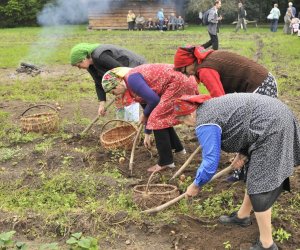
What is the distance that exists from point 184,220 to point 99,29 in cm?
2615

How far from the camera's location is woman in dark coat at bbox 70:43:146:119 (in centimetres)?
596

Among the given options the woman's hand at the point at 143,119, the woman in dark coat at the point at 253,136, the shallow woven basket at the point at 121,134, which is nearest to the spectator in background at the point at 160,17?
the shallow woven basket at the point at 121,134

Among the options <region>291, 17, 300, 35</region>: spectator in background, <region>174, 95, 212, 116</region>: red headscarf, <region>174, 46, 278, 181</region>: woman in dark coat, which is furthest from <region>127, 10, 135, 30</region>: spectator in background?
<region>174, 95, 212, 116</region>: red headscarf

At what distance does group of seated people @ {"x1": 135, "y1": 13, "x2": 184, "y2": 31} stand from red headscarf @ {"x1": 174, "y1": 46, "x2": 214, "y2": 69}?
2444 centimetres

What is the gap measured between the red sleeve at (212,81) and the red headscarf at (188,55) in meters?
0.12

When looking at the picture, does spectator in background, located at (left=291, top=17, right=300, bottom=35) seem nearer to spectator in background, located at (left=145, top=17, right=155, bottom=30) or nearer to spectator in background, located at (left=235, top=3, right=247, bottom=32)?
spectator in background, located at (left=235, top=3, right=247, bottom=32)

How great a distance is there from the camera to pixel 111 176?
541 cm

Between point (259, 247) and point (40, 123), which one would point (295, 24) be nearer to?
point (40, 123)

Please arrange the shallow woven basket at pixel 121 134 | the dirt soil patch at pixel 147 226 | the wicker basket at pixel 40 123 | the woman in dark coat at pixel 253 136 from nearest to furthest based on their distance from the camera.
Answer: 1. the woman in dark coat at pixel 253 136
2. the dirt soil patch at pixel 147 226
3. the shallow woven basket at pixel 121 134
4. the wicker basket at pixel 40 123

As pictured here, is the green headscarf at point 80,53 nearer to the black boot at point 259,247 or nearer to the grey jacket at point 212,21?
the black boot at point 259,247

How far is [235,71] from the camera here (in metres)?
4.49

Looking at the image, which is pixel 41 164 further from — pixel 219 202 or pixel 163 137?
pixel 219 202

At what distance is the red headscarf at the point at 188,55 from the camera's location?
4402 mm

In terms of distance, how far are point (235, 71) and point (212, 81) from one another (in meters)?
0.30
